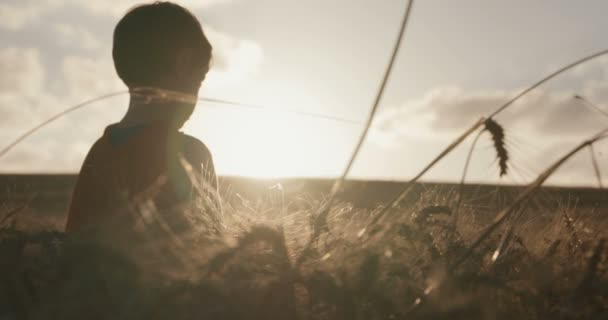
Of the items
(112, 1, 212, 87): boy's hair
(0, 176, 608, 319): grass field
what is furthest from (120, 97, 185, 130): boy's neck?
(0, 176, 608, 319): grass field

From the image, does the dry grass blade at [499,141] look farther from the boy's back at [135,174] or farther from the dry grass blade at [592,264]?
the boy's back at [135,174]

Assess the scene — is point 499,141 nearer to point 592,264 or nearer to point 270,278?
point 592,264

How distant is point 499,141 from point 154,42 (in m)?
1.94

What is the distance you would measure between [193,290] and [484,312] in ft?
1.28

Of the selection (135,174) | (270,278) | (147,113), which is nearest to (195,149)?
(147,113)

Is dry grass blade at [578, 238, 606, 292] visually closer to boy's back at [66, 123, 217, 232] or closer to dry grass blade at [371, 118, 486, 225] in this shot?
dry grass blade at [371, 118, 486, 225]

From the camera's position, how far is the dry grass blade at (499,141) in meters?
1.07

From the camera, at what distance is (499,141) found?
114 centimetres

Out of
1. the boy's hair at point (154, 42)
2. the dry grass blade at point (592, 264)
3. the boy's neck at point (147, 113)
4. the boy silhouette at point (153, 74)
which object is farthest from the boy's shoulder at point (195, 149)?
the dry grass blade at point (592, 264)

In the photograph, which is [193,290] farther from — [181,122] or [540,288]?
[181,122]

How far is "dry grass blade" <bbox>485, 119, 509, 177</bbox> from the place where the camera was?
1065 mm

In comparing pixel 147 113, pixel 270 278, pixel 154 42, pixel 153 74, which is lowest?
pixel 270 278

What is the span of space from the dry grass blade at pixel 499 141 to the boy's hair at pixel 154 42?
176 cm

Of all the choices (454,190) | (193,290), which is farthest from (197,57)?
(193,290)
